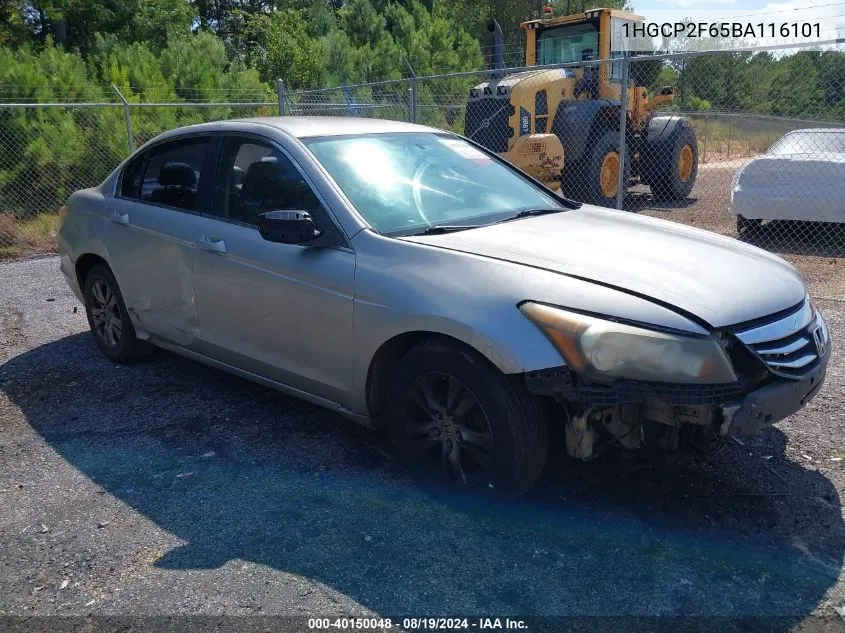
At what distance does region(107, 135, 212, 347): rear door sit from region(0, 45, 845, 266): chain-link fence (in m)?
4.77

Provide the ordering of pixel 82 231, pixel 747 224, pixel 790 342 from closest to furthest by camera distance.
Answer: pixel 790 342 < pixel 82 231 < pixel 747 224

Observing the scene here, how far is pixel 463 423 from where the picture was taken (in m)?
3.40

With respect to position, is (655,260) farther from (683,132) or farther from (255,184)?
(683,132)

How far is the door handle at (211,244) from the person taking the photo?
4277 mm

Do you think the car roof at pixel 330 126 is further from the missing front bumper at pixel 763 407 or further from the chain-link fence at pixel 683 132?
the chain-link fence at pixel 683 132

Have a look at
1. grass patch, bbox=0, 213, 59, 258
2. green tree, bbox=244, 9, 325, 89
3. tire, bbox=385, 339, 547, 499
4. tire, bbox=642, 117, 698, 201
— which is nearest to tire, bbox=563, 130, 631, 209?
tire, bbox=642, 117, 698, 201

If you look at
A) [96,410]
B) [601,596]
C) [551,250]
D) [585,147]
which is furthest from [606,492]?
[585,147]

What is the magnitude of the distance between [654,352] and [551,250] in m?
0.75

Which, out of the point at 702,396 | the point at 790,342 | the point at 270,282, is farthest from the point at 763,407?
the point at 270,282

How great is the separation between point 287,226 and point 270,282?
439mm

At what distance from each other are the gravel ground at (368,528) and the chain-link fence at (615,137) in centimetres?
528

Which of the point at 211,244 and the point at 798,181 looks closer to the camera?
the point at 211,244

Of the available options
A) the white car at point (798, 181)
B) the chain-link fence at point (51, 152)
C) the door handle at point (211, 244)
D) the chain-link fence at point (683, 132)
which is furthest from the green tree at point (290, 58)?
the door handle at point (211, 244)

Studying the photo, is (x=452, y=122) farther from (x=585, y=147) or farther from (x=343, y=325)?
(x=343, y=325)
